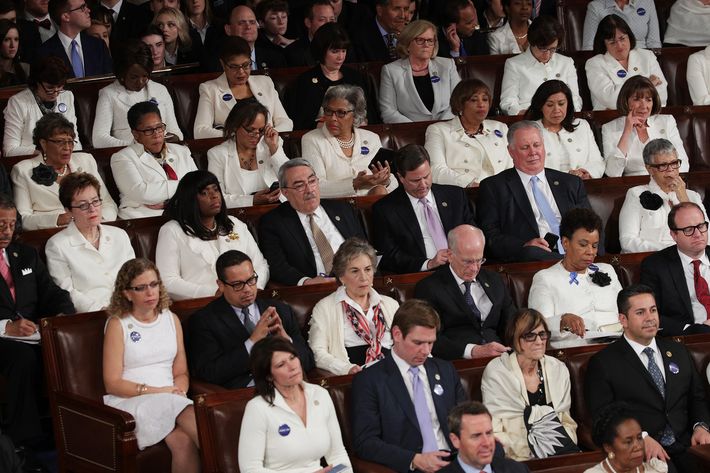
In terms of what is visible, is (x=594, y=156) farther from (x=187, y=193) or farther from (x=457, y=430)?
(x=457, y=430)

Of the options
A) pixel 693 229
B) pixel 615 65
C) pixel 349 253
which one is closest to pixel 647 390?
pixel 693 229

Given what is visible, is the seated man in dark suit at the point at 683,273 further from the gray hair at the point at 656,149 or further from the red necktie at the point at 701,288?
the gray hair at the point at 656,149

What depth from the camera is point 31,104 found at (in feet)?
21.6

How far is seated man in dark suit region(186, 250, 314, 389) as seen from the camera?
4.98m

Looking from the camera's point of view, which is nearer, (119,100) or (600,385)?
(600,385)

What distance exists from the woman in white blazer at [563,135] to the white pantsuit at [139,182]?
5.96ft

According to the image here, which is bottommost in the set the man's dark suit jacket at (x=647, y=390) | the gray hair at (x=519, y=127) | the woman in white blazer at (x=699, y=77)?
the man's dark suit jacket at (x=647, y=390)

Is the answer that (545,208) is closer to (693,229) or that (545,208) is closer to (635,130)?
(693,229)

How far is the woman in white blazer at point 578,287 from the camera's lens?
5.42 metres

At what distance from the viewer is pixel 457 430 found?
4.27 metres

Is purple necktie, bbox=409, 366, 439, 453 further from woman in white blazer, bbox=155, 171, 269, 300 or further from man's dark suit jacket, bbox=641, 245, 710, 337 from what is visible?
man's dark suit jacket, bbox=641, 245, 710, 337

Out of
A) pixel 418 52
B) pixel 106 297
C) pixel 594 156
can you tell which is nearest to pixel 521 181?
pixel 594 156

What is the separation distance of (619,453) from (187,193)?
6.91 ft

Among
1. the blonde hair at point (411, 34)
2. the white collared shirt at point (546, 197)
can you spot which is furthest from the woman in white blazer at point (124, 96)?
the white collared shirt at point (546, 197)
